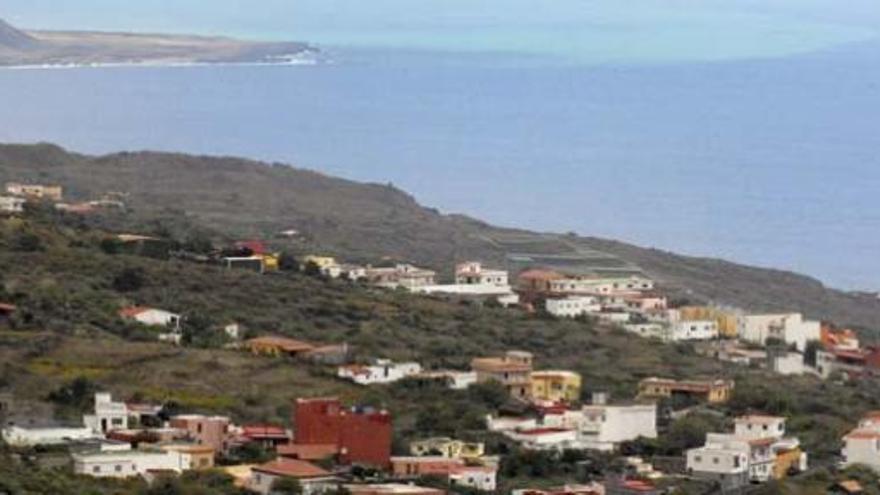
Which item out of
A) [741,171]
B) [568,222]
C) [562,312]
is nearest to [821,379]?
[562,312]

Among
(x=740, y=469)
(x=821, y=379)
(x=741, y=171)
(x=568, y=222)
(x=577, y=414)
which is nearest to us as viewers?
(x=740, y=469)

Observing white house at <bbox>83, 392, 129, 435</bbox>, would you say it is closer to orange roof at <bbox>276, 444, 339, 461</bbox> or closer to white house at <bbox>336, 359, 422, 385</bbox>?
orange roof at <bbox>276, 444, 339, 461</bbox>

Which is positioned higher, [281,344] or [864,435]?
[281,344]

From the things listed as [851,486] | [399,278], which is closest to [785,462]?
[851,486]

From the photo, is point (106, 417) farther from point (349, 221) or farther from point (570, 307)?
point (349, 221)

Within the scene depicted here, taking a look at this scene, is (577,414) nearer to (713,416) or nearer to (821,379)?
(713,416)

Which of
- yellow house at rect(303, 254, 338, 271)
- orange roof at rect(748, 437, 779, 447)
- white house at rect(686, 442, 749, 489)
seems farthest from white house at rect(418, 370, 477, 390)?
yellow house at rect(303, 254, 338, 271)

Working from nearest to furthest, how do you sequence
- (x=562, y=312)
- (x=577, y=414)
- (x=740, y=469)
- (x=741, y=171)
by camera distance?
(x=740, y=469) → (x=577, y=414) → (x=562, y=312) → (x=741, y=171)

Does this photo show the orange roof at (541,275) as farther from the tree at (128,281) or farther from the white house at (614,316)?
the tree at (128,281)
